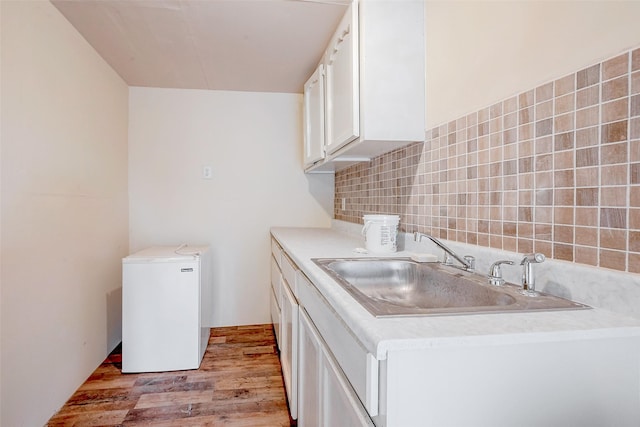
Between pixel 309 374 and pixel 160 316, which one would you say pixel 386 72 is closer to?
pixel 309 374

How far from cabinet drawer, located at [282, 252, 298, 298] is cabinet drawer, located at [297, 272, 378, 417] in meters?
0.38

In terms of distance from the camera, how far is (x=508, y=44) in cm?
108

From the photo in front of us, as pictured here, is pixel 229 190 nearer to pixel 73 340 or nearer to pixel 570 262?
pixel 73 340

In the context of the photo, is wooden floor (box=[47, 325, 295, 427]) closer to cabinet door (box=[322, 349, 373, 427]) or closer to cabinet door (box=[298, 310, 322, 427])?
cabinet door (box=[298, 310, 322, 427])

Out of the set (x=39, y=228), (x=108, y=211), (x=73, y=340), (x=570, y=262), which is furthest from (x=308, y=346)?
(x=108, y=211)

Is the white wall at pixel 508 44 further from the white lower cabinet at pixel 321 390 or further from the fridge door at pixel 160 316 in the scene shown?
the fridge door at pixel 160 316

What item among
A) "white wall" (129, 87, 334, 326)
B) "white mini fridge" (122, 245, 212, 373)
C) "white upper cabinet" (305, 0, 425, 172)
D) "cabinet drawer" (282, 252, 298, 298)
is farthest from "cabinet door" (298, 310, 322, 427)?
"white wall" (129, 87, 334, 326)

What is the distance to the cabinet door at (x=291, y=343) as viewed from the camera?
153 cm

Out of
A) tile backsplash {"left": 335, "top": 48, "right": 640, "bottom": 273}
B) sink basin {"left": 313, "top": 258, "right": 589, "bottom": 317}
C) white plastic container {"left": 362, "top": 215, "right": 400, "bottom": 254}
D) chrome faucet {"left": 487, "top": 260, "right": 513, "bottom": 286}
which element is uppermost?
tile backsplash {"left": 335, "top": 48, "right": 640, "bottom": 273}

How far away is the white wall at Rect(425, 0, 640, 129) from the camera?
80 cm

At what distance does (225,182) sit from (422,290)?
222 cm

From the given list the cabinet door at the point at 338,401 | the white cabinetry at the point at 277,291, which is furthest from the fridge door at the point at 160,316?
the cabinet door at the point at 338,401

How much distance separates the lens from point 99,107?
2.39m

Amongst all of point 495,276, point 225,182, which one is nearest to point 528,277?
point 495,276
